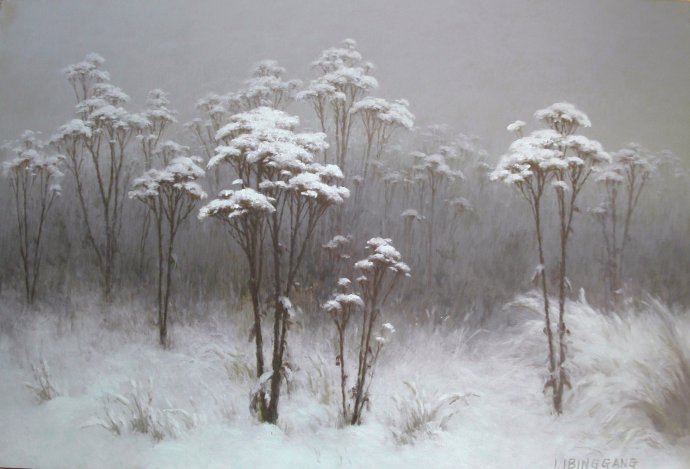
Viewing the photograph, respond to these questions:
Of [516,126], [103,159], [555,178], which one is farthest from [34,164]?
[555,178]

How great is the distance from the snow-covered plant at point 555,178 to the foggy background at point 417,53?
145mm

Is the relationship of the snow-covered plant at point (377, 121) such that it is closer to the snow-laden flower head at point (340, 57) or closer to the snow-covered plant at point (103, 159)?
the snow-laden flower head at point (340, 57)

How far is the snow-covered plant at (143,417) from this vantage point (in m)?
2.77

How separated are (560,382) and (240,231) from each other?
73.0 inches

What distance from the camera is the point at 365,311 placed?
283cm

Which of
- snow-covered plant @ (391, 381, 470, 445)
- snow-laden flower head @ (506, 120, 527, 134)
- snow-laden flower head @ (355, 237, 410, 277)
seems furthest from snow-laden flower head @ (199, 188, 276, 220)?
snow-laden flower head @ (506, 120, 527, 134)

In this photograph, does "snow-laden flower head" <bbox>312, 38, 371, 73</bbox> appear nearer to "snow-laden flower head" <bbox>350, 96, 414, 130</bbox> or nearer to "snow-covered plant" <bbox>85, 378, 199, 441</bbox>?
"snow-laden flower head" <bbox>350, 96, 414, 130</bbox>

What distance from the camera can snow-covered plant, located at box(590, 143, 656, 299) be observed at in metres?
2.98

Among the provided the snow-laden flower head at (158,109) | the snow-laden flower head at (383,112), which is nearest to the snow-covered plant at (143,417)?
the snow-laden flower head at (158,109)

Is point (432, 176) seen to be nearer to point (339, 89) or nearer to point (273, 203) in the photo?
point (339, 89)

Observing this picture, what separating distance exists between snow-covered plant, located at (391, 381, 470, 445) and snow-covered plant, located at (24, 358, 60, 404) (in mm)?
1791

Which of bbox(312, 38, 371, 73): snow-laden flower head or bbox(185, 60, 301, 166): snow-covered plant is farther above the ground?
bbox(312, 38, 371, 73): snow-laden flower head

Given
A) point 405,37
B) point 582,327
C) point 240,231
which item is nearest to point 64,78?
point 240,231

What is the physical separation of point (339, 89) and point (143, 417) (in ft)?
6.60
